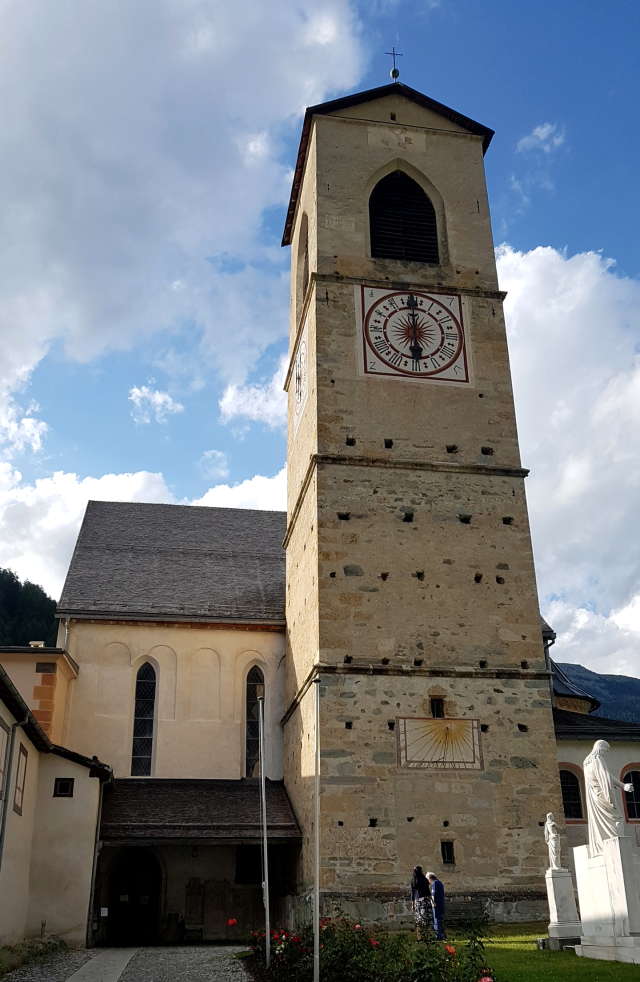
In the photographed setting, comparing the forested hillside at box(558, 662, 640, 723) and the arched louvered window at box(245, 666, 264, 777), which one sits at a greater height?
the forested hillside at box(558, 662, 640, 723)

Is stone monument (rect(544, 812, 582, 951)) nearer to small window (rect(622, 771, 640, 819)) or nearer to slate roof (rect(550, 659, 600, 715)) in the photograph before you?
small window (rect(622, 771, 640, 819))

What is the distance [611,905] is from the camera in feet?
43.0

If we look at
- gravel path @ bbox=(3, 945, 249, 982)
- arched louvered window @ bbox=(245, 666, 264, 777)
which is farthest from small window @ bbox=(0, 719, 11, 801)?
arched louvered window @ bbox=(245, 666, 264, 777)

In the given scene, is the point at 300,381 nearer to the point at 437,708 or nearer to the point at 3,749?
the point at 437,708

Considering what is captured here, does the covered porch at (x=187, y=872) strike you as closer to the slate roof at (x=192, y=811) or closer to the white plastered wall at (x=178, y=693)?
the slate roof at (x=192, y=811)

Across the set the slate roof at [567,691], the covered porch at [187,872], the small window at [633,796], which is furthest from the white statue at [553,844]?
the slate roof at [567,691]

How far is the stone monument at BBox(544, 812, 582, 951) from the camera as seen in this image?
1509 centimetres

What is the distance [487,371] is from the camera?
24.0m

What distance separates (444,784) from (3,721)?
344 inches

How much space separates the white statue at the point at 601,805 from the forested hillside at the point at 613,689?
337ft

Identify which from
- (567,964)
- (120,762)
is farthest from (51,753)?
(567,964)

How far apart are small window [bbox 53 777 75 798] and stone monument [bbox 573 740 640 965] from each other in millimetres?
10720

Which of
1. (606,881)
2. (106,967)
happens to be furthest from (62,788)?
(606,881)

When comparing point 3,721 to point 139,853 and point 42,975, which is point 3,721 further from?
point 139,853
